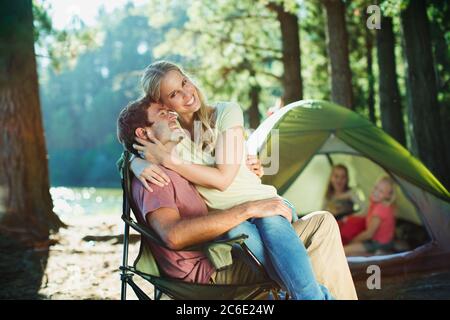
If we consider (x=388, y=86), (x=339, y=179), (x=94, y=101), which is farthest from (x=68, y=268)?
(x=94, y=101)

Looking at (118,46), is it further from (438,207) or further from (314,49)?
(438,207)

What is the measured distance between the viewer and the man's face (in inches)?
97.9

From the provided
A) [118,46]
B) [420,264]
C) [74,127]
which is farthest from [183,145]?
[118,46]

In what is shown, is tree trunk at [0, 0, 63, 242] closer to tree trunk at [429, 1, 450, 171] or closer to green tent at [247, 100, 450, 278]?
green tent at [247, 100, 450, 278]

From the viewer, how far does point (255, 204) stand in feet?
7.79

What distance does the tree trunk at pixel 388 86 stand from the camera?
31.8 feet

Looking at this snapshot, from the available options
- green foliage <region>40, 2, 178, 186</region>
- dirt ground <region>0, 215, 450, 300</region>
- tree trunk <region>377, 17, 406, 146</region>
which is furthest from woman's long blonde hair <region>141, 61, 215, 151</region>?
green foliage <region>40, 2, 178, 186</region>

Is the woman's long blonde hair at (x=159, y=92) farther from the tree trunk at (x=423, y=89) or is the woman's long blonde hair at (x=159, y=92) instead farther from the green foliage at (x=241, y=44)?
the tree trunk at (x=423, y=89)

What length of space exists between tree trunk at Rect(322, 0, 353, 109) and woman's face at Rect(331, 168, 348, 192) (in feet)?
7.38

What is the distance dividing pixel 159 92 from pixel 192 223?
1.88ft

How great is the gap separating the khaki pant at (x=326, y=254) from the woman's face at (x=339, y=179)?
3638 mm

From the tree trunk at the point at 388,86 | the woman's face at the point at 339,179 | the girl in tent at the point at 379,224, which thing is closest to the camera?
the girl in tent at the point at 379,224

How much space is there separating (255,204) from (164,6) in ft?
42.4

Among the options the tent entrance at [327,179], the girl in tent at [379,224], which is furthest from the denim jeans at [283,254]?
the tent entrance at [327,179]
